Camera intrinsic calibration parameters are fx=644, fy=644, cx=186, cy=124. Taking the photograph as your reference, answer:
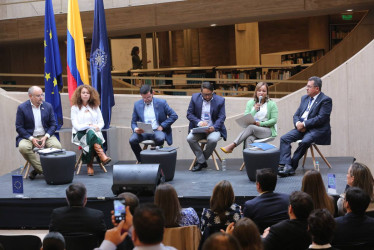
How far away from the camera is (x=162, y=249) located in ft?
10.3

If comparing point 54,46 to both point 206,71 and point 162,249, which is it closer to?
point 206,71

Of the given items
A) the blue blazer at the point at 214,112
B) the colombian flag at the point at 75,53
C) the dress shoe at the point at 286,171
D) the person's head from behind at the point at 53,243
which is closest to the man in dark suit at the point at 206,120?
the blue blazer at the point at 214,112

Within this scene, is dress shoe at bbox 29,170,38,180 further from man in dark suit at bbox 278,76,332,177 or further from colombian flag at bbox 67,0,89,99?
man in dark suit at bbox 278,76,332,177

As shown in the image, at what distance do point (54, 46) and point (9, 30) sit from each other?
3221 millimetres

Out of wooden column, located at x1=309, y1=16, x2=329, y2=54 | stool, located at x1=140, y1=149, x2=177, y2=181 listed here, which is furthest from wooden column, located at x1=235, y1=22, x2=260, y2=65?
stool, located at x1=140, y1=149, x2=177, y2=181

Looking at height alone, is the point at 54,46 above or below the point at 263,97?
above

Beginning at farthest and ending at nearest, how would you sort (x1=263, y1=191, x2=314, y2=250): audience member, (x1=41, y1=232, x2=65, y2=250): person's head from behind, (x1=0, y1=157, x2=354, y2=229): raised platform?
(x1=0, y1=157, x2=354, y2=229): raised platform
(x1=263, y1=191, x2=314, y2=250): audience member
(x1=41, y1=232, x2=65, y2=250): person's head from behind

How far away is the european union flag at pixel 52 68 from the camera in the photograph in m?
8.81

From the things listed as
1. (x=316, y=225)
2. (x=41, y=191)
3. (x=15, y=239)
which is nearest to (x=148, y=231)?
(x=316, y=225)

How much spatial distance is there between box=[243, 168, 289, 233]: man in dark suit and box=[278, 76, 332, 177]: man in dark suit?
2392 millimetres

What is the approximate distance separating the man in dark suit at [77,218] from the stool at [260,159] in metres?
2.66

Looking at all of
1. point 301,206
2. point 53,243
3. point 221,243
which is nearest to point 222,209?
point 301,206

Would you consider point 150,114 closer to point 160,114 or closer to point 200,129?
point 160,114

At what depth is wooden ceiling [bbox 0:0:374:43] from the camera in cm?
1000
